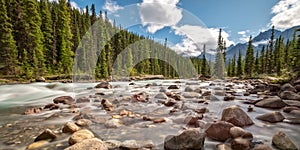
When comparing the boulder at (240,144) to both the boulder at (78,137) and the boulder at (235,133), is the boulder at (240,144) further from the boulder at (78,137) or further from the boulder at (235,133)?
the boulder at (78,137)

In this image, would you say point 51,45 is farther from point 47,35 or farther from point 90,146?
point 90,146

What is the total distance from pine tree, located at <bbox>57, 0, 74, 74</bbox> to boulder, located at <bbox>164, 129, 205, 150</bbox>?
27.1 metres

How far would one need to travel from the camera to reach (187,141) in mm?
2785

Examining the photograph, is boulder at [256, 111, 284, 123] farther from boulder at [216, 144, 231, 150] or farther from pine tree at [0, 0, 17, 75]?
pine tree at [0, 0, 17, 75]

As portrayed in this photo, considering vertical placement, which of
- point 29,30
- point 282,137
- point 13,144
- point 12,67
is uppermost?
point 29,30

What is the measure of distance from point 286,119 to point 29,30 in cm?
3023

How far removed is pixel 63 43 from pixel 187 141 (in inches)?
1170

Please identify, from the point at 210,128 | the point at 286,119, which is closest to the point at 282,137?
the point at 210,128

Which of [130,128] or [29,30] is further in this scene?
[29,30]

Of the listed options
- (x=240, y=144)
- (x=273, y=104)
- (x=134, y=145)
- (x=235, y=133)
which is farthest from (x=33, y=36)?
(x=240, y=144)

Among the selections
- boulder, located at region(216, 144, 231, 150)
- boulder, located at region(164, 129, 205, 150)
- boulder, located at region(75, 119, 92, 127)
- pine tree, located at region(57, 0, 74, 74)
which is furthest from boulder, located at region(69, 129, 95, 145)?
pine tree, located at region(57, 0, 74, 74)

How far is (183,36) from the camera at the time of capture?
493 cm

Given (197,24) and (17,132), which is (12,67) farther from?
(197,24)

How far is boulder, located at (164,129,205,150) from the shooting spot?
9.09 feet
